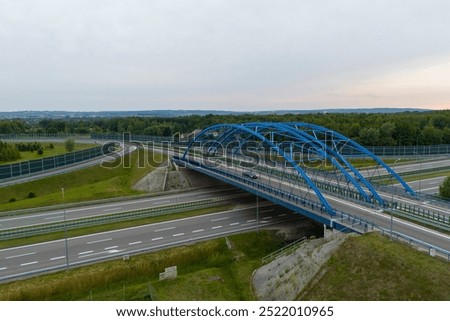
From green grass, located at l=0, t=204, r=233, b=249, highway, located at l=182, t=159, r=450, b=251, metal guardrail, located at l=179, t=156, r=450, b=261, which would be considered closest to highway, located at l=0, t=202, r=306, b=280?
green grass, located at l=0, t=204, r=233, b=249

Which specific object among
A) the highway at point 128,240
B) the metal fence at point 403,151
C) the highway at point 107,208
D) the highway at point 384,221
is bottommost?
the highway at point 128,240

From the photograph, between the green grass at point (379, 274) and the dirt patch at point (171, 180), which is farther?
the dirt patch at point (171, 180)

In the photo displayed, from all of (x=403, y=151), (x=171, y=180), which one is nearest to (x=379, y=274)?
(x=171, y=180)

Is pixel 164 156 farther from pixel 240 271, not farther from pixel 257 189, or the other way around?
pixel 240 271

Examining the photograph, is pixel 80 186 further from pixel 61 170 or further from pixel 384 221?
pixel 384 221

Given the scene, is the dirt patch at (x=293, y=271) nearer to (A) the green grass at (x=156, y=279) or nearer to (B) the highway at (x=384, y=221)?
(A) the green grass at (x=156, y=279)

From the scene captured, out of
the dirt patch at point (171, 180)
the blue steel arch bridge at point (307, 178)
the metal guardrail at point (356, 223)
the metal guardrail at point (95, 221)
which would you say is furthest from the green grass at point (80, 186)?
the metal guardrail at point (356, 223)
